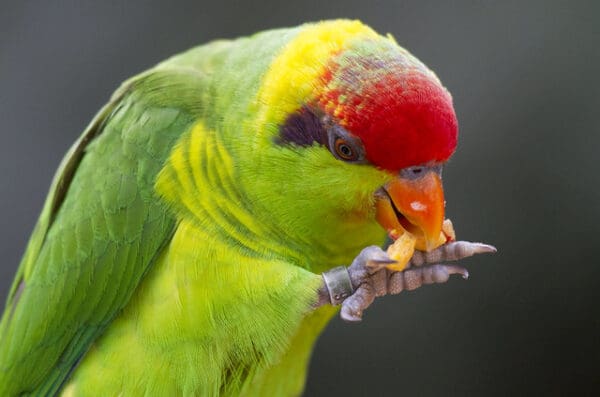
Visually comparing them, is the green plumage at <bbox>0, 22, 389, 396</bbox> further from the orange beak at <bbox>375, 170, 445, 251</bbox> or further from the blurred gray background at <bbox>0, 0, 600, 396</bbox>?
the blurred gray background at <bbox>0, 0, 600, 396</bbox>

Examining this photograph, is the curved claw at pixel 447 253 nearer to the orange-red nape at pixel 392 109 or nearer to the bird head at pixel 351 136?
the bird head at pixel 351 136

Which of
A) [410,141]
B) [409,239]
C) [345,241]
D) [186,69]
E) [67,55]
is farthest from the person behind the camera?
[67,55]

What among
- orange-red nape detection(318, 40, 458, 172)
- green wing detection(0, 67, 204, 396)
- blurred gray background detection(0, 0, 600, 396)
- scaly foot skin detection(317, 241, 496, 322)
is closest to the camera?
orange-red nape detection(318, 40, 458, 172)

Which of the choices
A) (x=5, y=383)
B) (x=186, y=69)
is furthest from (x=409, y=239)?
(x=5, y=383)

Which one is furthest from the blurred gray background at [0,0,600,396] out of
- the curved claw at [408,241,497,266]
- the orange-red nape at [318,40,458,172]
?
the orange-red nape at [318,40,458,172]

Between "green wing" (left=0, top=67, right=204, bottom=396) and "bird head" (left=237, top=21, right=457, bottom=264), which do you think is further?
"green wing" (left=0, top=67, right=204, bottom=396)

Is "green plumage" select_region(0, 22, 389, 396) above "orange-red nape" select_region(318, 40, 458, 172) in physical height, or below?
below

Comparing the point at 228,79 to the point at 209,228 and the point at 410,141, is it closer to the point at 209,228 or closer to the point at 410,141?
the point at 209,228
